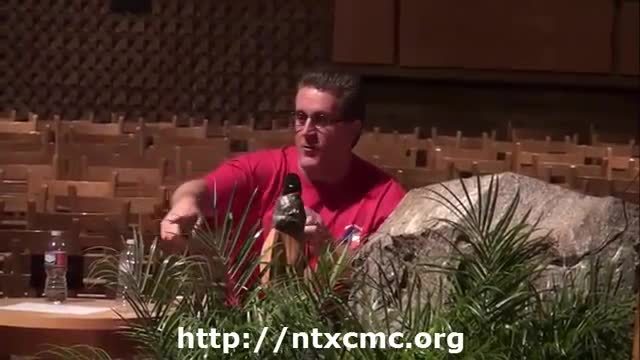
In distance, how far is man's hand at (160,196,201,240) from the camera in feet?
5.09

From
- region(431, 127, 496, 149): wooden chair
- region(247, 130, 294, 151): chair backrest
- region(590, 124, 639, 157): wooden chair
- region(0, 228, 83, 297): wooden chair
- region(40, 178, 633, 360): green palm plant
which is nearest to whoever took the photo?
region(40, 178, 633, 360): green palm plant

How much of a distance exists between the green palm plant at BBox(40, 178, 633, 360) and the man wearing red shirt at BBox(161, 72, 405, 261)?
8.0 inches

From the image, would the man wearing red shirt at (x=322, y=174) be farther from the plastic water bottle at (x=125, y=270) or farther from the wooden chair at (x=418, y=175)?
the wooden chair at (x=418, y=175)

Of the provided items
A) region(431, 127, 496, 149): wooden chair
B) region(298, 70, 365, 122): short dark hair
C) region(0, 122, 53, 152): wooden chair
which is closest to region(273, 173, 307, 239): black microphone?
region(298, 70, 365, 122): short dark hair

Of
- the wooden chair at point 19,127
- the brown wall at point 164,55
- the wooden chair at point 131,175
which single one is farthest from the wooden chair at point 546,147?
the wooden chair at point 19,127

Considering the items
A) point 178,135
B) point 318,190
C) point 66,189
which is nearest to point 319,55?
point 178,135

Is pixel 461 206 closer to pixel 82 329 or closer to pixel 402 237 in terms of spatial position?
pixel 402 237

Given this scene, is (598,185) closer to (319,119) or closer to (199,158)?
(199,158)

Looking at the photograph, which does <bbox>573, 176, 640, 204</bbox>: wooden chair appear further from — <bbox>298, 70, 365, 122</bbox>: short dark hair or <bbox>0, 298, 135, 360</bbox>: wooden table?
<bbox>0, 298, 135, 360</bbox>: wooden table

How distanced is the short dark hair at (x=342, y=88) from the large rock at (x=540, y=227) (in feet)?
0.69

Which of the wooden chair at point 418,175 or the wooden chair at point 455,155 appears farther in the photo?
the wooden chair at point 455,155

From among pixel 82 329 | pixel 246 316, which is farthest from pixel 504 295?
pixel 82 329

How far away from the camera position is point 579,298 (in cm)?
139

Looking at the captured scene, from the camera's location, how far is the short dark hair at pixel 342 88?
1.69m
